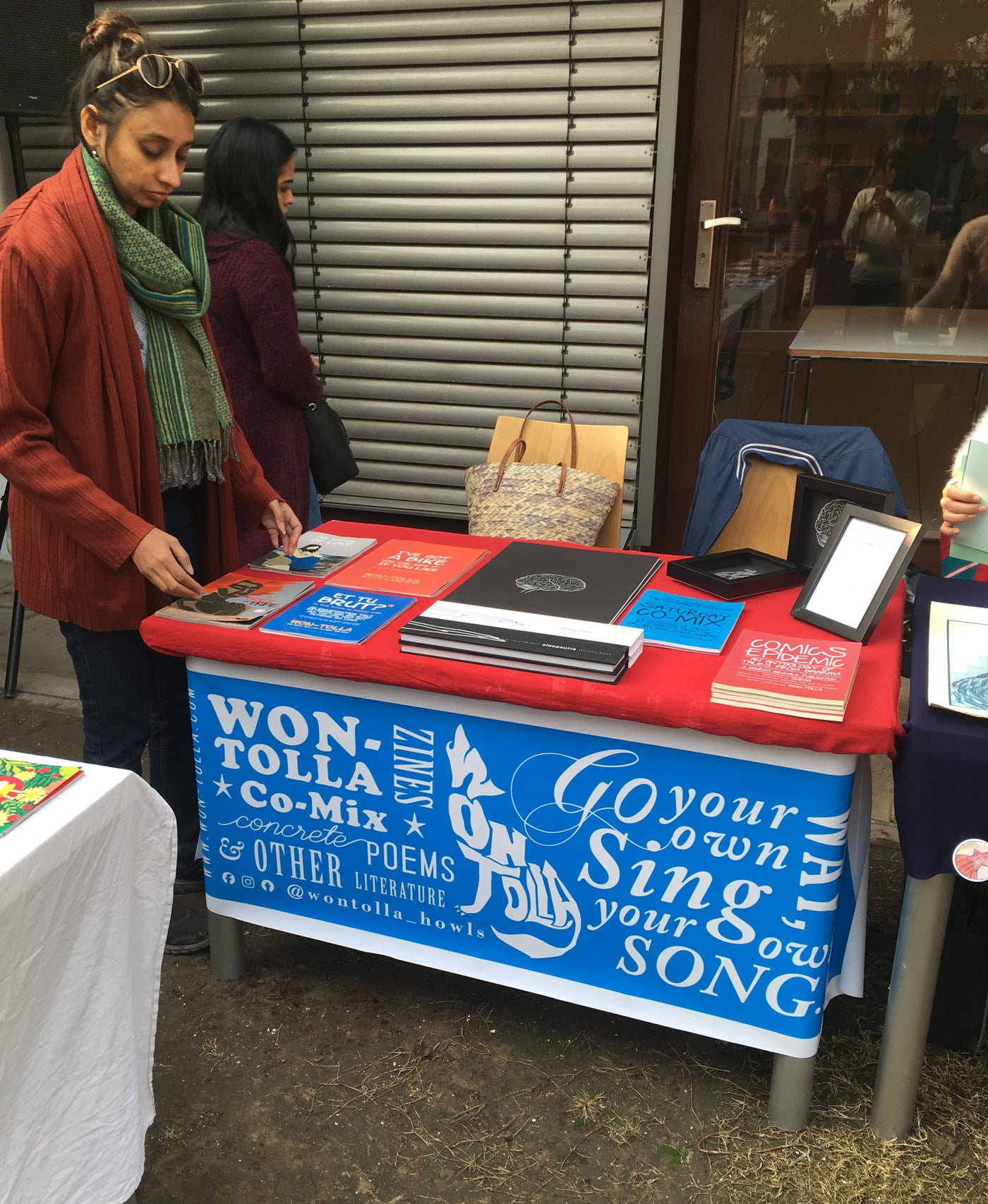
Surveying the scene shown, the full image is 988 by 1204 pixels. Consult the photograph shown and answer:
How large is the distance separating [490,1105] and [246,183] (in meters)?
2.32

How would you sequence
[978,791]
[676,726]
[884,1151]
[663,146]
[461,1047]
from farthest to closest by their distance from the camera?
[663,146], [461,1047], [884,1151], [676,726], [978,791]

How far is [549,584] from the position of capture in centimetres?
206

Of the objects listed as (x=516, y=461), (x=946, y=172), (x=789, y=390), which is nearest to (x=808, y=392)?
(x=789, y=390)

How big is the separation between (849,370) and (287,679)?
3.04 meters

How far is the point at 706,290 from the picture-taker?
3.94 metres

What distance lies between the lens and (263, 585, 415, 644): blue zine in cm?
191

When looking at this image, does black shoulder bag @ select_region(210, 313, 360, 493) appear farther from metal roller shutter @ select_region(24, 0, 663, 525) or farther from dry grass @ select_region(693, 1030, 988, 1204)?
dry grass @ select_region(693, 1030, 988, 1204)

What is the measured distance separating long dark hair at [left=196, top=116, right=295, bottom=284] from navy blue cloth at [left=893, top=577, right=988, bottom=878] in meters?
2.07

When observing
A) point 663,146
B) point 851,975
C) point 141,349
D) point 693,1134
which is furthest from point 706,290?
point 693,1134

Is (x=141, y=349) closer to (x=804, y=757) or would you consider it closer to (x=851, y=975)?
(x=804, y=757)

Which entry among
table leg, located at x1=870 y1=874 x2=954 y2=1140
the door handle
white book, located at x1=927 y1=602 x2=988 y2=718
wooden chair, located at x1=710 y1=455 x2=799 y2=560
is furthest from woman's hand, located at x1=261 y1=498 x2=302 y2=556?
the door handle

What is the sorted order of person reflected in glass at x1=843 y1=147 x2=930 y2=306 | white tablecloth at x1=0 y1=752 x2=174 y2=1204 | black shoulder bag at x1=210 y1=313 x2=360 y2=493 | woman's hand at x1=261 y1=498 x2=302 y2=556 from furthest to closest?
person reflected in glass at x1=843 y1=147 x2=930 y2=306, black shoulder bag at x1=210 y1=313 x2=360 y2=493, woman's hand at x1=261 y1=498 x2=302 y2=556, white tablecloth at x1=0 y1=752 x2=174 y2=1204

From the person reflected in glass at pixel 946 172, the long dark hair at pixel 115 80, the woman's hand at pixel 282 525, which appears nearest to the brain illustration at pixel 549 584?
the woman's hand at pixel 282 525

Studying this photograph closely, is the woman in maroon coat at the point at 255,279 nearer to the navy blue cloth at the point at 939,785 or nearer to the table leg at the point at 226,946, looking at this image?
the table leg at the point at 226,946
